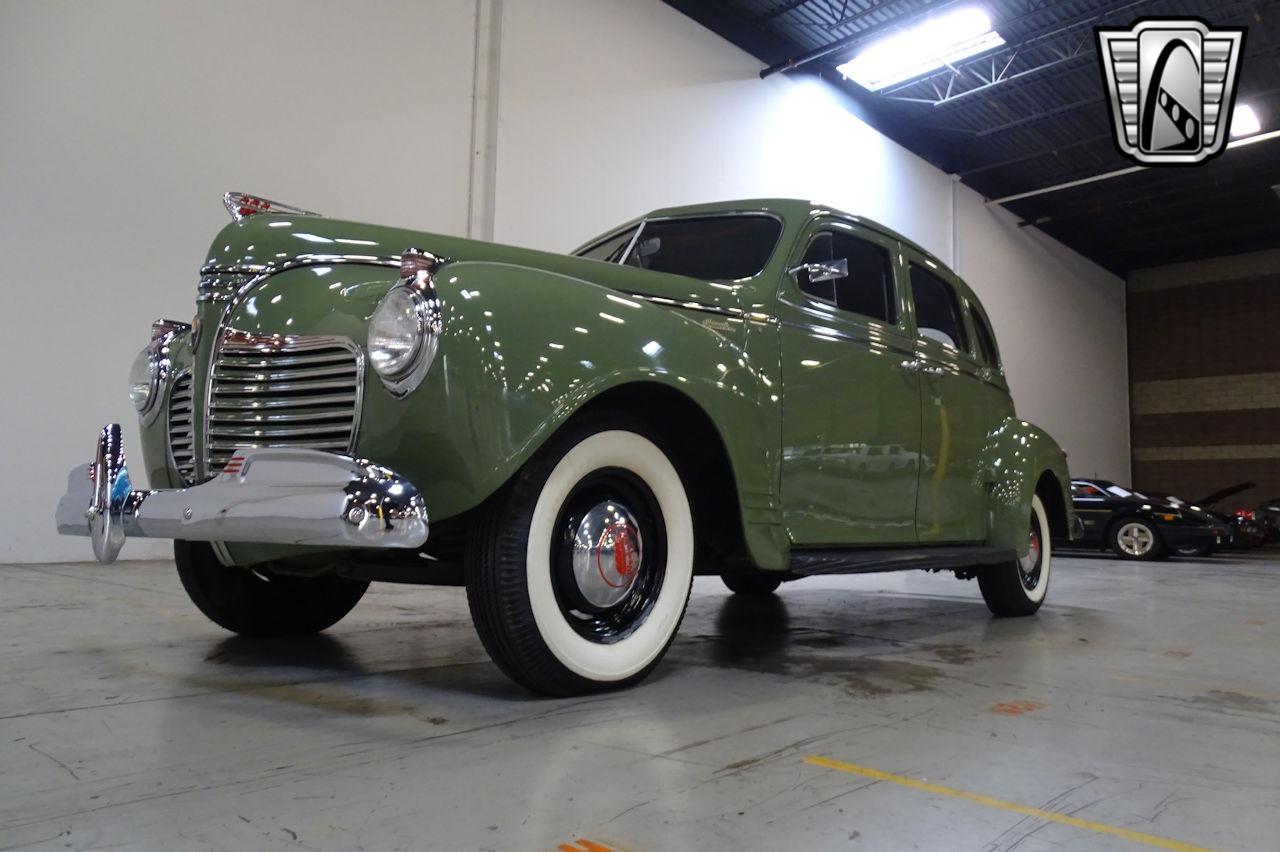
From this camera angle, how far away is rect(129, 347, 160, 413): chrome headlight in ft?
9.76

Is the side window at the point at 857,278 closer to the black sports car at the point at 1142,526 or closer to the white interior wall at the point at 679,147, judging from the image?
the white interior wall at the point at 679,147

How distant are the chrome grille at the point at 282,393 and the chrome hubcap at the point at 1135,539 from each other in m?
12.4

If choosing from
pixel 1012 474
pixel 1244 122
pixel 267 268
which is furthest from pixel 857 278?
pixel 1244 122

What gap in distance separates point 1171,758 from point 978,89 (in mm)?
12986

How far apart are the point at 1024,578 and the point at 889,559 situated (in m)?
1.79

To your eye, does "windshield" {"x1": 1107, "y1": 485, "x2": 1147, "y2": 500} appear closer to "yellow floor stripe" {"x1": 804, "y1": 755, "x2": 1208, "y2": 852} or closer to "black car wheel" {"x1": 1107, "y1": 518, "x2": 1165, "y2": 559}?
"black car wheel" {"x1": 1107, "y1": 518, "x2": 1165, "y2": 559}

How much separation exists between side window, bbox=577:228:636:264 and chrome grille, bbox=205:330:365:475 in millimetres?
1681

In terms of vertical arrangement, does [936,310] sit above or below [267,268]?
above

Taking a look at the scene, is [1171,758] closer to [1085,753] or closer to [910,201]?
[1085,753]

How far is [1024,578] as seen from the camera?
4.93 meters

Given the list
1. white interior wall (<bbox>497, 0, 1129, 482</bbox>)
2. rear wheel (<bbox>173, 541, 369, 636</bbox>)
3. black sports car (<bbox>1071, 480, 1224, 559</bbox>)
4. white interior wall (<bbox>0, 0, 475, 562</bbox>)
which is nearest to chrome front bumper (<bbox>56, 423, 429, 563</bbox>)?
rear wheel (<bbox>173, 541, 369, 636</bbox>)

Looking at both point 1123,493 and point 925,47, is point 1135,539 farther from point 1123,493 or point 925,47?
point 925,47

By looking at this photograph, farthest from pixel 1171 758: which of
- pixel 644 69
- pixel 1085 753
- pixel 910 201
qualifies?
pixel 910 201

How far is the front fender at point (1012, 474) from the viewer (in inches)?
179
